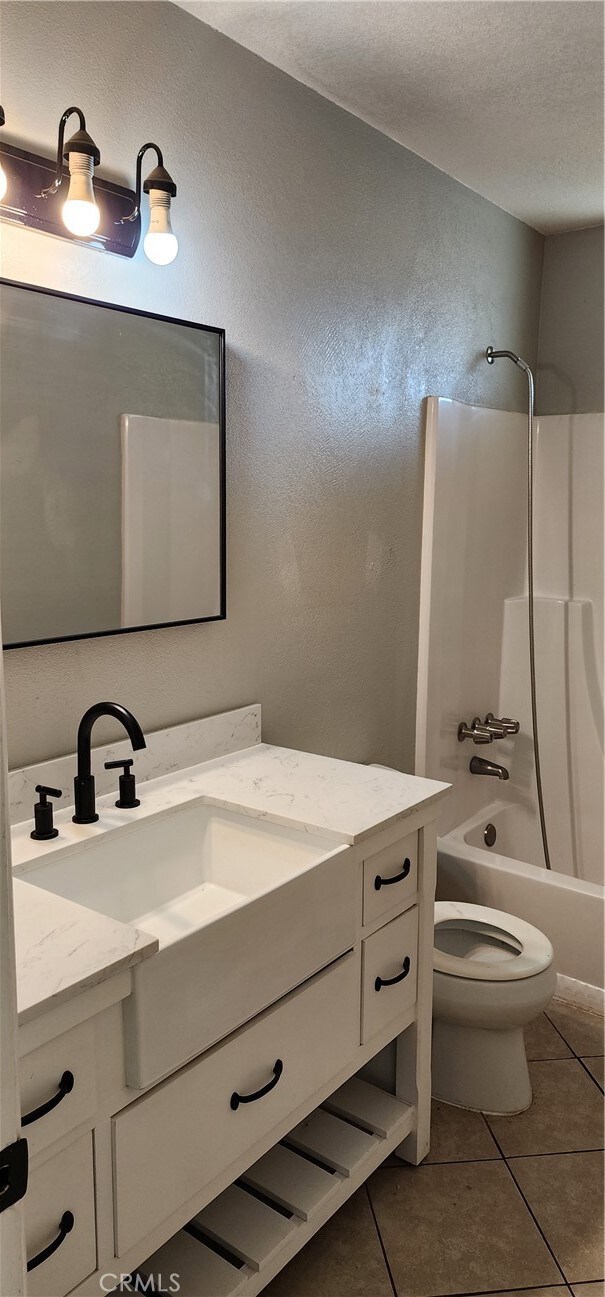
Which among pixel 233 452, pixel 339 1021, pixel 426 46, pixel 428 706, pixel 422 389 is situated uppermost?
pixel 426 46

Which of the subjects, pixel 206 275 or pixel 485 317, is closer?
pixel 206 275

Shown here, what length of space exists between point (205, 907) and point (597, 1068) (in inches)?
51.7

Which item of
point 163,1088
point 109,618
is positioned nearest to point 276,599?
point 109,618

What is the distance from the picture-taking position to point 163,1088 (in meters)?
1.28

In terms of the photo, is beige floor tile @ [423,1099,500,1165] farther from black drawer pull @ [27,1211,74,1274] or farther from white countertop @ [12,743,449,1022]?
black drawer pull @ [27,1211,74,1274]

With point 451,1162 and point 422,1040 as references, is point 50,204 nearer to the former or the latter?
point 422,1040

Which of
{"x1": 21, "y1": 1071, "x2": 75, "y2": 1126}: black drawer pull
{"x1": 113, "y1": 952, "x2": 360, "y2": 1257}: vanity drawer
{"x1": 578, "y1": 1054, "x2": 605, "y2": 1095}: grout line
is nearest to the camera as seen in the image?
{"x1": 21, "y1": 1071, "x2": 75, "y2": 1126}: black drawer pull

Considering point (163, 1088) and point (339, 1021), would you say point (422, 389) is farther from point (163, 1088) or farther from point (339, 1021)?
point (163, 1088)

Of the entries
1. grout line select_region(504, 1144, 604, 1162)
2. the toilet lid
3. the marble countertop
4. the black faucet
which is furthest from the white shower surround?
the marble countertop

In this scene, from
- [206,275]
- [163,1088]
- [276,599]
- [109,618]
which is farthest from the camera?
[276,599]

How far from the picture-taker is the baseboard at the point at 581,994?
2637mm

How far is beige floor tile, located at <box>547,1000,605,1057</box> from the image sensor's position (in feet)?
8.16

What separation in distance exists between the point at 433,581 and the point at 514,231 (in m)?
1.28

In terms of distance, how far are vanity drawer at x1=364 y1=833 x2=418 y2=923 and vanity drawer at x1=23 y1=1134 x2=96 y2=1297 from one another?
676 mm
